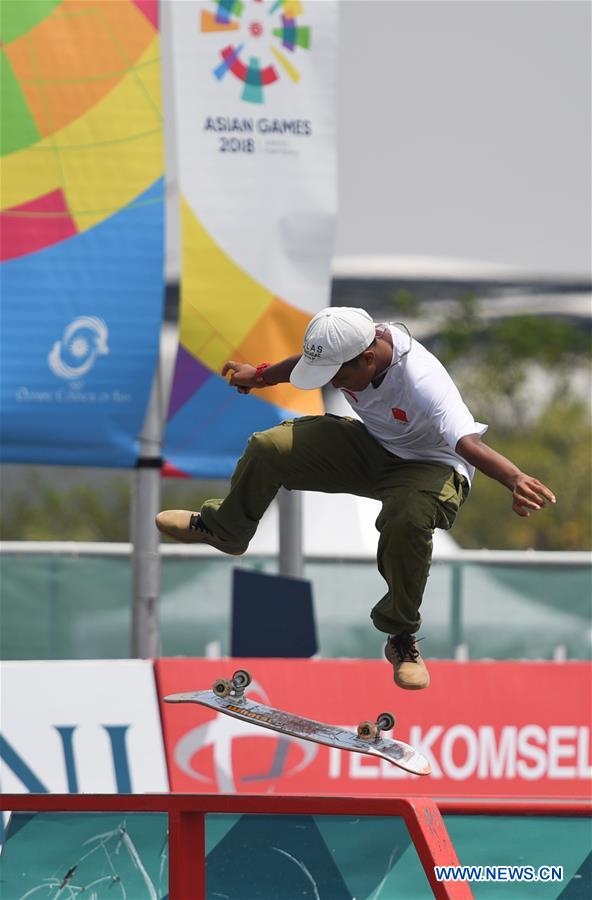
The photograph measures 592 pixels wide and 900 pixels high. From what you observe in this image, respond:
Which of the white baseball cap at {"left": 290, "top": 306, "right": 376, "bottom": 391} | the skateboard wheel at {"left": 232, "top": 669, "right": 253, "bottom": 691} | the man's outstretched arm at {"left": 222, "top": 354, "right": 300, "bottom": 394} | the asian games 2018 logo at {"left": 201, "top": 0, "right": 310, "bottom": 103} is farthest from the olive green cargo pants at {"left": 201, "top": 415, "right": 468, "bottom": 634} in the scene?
the asian games 2018 logo at {"left": 201, "top": 0, "right": 310, "bottom": 103}

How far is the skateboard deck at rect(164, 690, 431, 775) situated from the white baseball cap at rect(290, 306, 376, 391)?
1.90 metres

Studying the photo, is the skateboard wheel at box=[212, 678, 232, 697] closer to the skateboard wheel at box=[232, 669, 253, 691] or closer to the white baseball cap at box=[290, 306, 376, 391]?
the skateboard wheel at box=[232, 669, 253, 691]

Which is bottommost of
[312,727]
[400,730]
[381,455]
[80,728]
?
[400,730]

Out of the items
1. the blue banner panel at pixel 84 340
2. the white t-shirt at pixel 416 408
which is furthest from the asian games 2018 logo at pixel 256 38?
the white t-shirt at pixel 416 408

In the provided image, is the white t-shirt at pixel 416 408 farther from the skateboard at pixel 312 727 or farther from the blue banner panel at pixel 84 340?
the blue banner panel at pixel 84 340

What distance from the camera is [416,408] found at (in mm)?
6680

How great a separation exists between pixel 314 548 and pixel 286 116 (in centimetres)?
704

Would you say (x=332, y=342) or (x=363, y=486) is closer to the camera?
(x=332, y=342)

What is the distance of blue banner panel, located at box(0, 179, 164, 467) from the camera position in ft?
35.8

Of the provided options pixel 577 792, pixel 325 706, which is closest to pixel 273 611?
pixel 325 706

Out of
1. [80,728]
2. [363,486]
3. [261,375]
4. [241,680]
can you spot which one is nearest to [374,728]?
[241,680]

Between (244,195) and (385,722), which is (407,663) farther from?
(244,195)

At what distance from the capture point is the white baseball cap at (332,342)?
6422mm

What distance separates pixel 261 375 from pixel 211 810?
225cm
